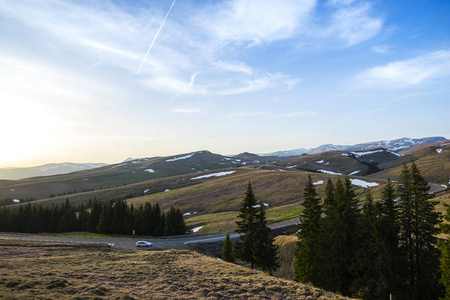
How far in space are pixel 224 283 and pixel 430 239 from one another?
20.7 metres

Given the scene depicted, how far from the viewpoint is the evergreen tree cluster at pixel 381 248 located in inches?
850

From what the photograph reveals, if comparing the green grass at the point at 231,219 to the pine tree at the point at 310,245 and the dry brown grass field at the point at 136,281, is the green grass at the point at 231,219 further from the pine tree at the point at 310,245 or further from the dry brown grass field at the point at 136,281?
the dry brown grass field at the point at 136,281

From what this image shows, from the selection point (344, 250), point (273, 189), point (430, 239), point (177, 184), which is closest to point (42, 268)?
point (344, 250)

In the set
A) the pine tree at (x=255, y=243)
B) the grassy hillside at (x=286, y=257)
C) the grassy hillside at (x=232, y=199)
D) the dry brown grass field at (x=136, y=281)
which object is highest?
the dry brown grass field at (x=136, y=281)

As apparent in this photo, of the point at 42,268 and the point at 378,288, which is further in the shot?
the point at 378,288

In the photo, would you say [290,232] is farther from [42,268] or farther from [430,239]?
[42,268]

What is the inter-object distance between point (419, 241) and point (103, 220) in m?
60.3

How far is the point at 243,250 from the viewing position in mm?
29438

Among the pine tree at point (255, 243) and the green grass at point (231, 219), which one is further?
the green grass at point (231, 219)

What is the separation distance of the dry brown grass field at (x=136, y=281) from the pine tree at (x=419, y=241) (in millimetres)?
15270

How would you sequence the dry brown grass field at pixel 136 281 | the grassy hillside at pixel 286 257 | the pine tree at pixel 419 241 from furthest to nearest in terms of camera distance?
the grassy hillside at pixel 286 257, the pine tree at pixel 419 241, the dry brown grass field at pixel 136 281

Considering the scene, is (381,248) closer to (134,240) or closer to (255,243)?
(255,243)

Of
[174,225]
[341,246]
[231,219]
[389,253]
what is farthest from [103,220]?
[389,253]

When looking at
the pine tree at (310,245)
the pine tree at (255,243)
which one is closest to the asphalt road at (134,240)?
the pine tree at (255,243)
